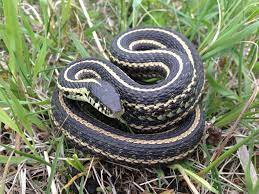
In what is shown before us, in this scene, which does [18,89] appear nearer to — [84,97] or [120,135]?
[84,97]

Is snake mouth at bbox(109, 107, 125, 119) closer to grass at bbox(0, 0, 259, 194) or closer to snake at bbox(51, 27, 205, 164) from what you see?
snake at bbox(51, 27, 205, 164)

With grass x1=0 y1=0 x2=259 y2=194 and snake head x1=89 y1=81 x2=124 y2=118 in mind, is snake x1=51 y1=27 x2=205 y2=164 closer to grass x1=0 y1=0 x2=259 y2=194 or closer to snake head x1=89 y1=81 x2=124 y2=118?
snake head x1=89 y1=81 x2=124 y2=118

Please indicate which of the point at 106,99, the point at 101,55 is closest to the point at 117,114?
the point at 106,99

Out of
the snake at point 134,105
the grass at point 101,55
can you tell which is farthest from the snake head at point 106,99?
the grass at point 101,55

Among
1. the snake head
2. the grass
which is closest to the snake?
the snake head

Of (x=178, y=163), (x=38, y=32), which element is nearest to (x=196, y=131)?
(x=178, y=163)

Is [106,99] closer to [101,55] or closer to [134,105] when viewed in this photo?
[134,105]
